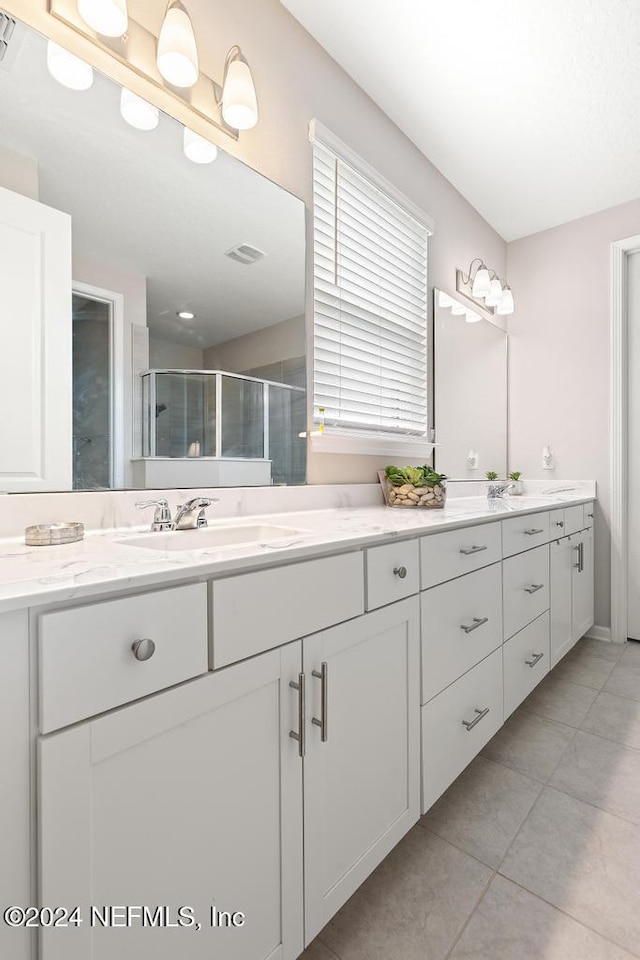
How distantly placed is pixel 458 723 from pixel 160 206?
65.9 inches

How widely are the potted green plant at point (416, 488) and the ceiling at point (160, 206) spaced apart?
0.75m

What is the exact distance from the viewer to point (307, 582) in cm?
91

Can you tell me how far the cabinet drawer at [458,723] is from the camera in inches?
49.3

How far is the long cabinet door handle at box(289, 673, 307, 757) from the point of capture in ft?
2.87

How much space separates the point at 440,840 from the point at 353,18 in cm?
262

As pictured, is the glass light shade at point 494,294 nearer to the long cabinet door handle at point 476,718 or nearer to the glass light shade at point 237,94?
the glass light shade at point 237,94

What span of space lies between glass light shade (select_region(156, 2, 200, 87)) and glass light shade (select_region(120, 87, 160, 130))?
0.29ft

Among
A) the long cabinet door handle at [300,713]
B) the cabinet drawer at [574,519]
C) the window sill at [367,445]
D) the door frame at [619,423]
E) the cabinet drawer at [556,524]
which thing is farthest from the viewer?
the door frame at [619,423]

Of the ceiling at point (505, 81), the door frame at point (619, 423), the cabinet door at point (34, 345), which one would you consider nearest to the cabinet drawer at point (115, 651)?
the cabinet door at point (34, 345)

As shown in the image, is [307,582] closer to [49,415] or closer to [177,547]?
[177,547]

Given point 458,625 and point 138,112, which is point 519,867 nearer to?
point 458,625

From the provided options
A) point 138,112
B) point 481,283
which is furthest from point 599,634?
point 138,112

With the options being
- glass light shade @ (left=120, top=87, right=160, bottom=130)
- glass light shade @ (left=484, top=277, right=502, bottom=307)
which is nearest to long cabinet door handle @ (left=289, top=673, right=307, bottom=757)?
glass light shade @ (left=120, top=87, right=160, bottom=130)

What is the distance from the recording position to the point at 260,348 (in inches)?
61.8
